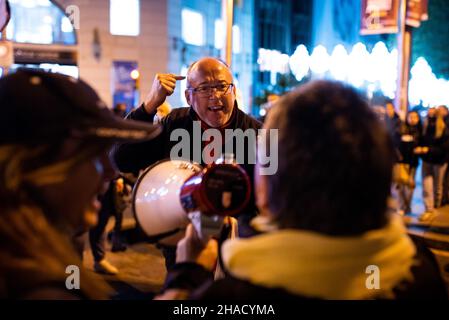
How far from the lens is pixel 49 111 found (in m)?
1.17

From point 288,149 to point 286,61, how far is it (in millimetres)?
31892

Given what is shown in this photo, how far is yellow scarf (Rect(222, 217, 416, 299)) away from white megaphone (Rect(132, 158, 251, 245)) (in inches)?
13.8

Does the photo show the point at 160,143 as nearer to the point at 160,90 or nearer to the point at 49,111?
the point at 160,90

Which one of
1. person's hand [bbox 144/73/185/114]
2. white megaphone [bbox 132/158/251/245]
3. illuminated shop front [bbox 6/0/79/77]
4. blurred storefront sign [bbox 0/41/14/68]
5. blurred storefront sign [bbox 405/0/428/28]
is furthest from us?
illuminated shop front [bbox 6/0/79/77]

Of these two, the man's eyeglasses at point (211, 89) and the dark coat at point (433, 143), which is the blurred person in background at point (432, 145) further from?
the man's eyeglasses at point (211, 89)

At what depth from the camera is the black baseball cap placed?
1.14 meters

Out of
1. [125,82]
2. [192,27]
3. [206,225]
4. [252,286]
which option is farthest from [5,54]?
[192,27]

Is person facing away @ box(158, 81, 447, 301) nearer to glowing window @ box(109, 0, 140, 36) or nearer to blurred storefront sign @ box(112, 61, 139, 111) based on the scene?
blurred storefront sign @ box(112, 61, 139, 111)

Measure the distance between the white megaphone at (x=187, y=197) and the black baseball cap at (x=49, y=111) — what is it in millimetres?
405

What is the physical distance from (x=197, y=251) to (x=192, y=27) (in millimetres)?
20733

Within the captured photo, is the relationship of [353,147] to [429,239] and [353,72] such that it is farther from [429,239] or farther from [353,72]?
[353,72]

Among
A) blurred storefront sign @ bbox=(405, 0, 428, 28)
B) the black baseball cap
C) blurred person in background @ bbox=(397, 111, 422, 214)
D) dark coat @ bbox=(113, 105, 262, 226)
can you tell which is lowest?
blurred person in background @ bbox=(397, 111, 422, 214)

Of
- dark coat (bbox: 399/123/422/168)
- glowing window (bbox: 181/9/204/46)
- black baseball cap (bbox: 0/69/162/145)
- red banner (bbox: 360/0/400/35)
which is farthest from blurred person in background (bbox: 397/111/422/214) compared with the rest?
glowing window (bbox: 181/9/204/46)

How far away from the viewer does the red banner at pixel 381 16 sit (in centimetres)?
1059
